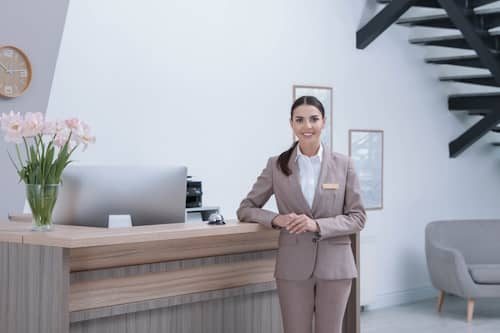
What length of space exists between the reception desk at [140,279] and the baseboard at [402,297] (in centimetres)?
431

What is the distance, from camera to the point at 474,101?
8.95 metres

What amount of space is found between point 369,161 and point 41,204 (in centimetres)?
521

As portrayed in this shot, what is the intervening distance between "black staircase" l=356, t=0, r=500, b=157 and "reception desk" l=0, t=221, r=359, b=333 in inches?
166

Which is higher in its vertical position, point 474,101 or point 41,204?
point 474,101

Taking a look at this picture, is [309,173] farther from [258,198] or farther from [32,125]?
[32,125]

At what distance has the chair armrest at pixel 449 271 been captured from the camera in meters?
7.79

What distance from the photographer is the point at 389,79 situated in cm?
855

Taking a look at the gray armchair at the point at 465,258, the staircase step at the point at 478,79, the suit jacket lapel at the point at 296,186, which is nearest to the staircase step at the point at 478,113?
the staircase step at the point at 478,79

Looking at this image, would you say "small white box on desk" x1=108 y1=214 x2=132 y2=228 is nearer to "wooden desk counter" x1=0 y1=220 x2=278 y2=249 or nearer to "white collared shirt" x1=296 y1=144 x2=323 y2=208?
"wooden desk counter" x1=0 y1=220 x2=278 y2=249

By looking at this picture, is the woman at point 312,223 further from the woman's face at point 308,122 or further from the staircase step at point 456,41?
the staircase step at point 456,41

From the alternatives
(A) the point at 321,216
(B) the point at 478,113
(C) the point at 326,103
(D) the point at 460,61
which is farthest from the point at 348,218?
(B) the point at 478,113

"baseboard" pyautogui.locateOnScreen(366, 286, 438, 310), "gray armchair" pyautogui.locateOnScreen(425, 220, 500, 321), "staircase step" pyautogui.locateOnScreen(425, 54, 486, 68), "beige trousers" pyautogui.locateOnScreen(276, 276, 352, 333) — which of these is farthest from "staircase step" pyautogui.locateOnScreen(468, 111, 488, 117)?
"beige trousers" pyautogui.locateOnScreen(276, 276, 352, 333)

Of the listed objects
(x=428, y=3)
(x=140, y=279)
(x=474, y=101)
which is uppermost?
(x=428, y=3)

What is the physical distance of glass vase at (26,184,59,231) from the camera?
3.54 metres
